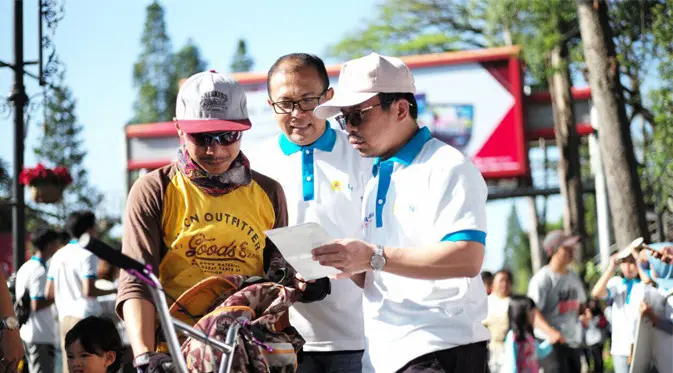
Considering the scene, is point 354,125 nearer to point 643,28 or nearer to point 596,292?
point 596,292

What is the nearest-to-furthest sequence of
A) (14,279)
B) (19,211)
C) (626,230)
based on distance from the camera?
(19,211), (14,279), (626,230)

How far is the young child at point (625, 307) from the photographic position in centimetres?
989

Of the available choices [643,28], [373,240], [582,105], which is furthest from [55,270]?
[582,105]

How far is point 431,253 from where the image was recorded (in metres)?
3.48

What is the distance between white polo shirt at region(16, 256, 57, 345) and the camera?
31.2 feet

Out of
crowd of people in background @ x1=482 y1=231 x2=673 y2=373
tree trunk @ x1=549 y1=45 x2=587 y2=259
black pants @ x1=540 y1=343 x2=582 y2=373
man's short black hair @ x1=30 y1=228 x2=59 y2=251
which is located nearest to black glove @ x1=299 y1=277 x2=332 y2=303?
crowd of people in background @ x1=482 y1=231 x2=673 y2=373

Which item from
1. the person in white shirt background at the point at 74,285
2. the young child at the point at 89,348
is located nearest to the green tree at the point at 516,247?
the person in white shirt background at the point at 74,285

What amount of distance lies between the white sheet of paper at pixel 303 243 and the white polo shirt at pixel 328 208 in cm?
104

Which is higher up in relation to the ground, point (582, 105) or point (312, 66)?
point (582, 105)

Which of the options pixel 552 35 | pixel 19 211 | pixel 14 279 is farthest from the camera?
pixel 552 35

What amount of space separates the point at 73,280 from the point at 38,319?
66 centimetres

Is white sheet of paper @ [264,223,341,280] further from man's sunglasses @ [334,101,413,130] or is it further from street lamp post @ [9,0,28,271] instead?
street lamp post @ [9,0,28,271]

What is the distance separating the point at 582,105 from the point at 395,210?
75.7 feet

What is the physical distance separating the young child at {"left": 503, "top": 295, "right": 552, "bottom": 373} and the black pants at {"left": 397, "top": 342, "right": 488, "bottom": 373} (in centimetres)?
728
